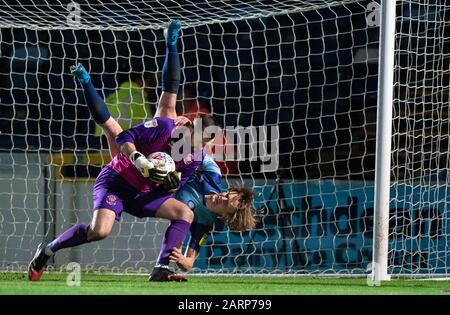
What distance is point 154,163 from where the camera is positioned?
7082 mm

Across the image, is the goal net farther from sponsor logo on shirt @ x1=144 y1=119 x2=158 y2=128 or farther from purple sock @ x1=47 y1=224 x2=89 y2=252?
purple sock @ x1=47 y1=224 x2=89 y2=252

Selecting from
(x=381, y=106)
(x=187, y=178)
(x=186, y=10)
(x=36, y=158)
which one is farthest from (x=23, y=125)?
(x=381, y=106)

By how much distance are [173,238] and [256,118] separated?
8.75 feet

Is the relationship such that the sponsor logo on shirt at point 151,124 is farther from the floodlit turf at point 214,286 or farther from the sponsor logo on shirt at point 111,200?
the floodlit turf at point 214,286

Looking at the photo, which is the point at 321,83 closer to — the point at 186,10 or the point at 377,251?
the point at 186,10

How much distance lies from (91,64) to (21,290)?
4.35 metres

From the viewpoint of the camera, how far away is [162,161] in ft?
23.3

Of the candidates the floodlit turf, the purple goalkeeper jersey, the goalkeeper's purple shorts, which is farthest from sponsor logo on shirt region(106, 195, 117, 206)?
the floodlit turf

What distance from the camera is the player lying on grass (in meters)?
7.09

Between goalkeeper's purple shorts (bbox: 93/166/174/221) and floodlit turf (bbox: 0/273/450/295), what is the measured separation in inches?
19.0

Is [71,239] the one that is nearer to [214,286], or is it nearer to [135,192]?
[135,192]

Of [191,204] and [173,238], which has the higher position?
[191,204]

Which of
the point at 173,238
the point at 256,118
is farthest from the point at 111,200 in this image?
the point at 256,118

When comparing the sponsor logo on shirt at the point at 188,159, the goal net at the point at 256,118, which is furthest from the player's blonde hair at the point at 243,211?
the goal net at the point at 256,118
